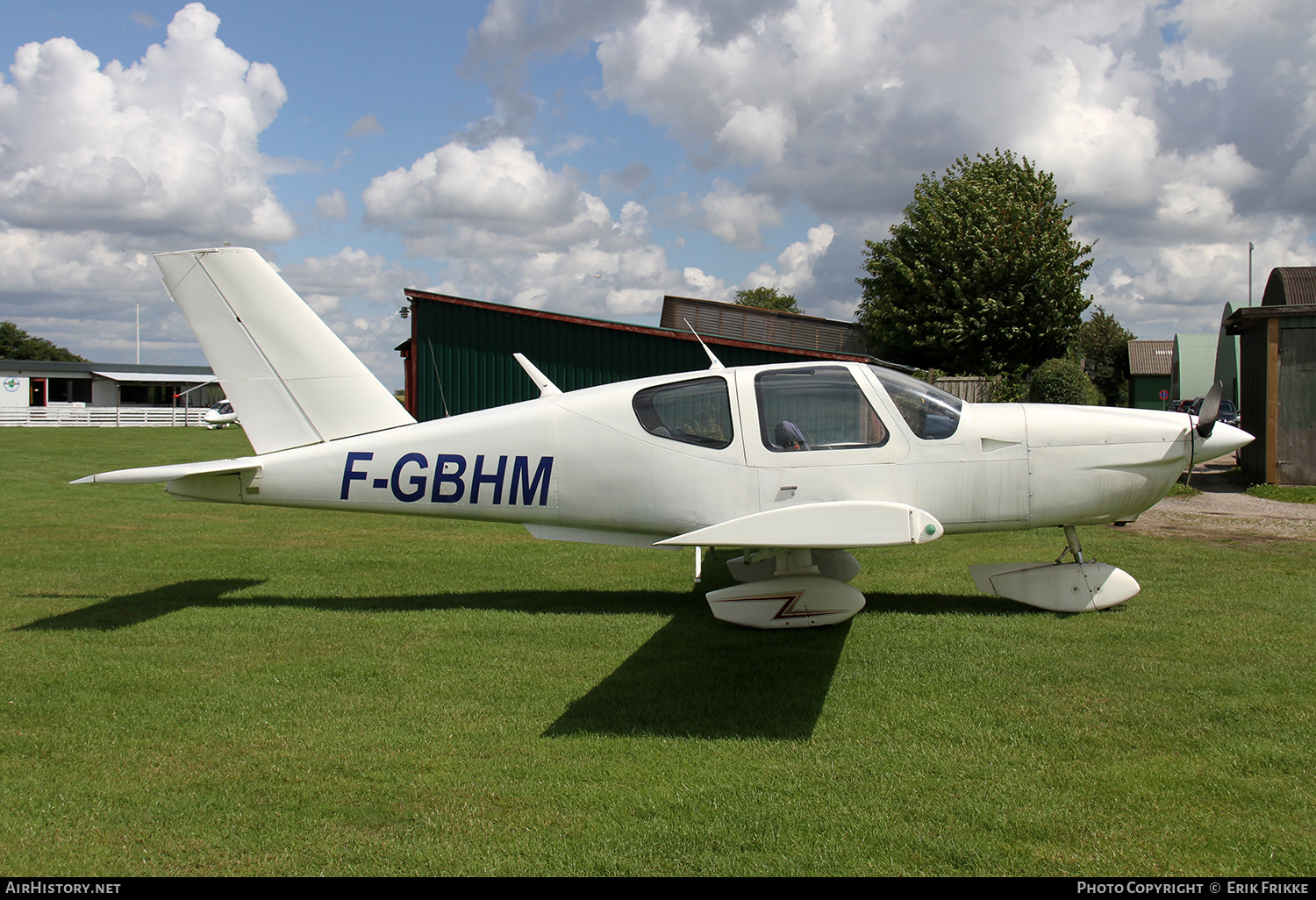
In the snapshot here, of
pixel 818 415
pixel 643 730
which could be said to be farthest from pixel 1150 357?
pixel 643 730

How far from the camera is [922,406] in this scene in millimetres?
6078

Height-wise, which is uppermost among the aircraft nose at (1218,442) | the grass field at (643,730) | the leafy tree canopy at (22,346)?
the leafy tree canopy at (22,346)

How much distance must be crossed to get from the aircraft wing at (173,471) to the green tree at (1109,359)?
53.8m

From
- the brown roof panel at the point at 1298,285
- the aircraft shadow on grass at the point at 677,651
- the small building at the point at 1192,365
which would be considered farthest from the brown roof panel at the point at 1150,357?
the aircraft shadow on grass at the point at 677,651

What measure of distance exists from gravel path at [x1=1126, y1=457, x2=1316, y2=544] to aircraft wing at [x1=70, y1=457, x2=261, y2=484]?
940 centimetres

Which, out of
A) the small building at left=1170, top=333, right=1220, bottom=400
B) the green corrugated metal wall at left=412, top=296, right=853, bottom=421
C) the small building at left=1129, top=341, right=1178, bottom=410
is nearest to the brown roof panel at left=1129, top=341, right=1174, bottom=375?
the small building at left=1129, top=341, right=1178, bottom=410

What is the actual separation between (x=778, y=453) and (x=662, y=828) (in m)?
3.06

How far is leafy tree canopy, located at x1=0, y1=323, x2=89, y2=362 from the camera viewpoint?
A: 300 feet

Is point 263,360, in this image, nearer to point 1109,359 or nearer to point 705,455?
point 705,455

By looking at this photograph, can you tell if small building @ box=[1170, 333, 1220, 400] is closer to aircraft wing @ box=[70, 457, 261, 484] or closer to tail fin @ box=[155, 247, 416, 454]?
tail fin @ box=[155, 247, 416, 454]

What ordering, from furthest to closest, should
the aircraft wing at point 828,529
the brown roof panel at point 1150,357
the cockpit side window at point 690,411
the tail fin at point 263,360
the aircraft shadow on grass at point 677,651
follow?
the brown roof panel at point 1150,357
the tail fin at point 263,360
the cockpit side window at point 690,411
the aircraft shadow on grass at point 677,651
the aircraft wing at point 828,529

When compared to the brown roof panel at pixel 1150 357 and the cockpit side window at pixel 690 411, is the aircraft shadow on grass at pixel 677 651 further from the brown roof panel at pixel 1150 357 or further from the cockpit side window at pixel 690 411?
the brown roof panel at pixel 1150 357

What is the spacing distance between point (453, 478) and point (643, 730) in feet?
9.43

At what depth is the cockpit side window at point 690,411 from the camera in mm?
6094
